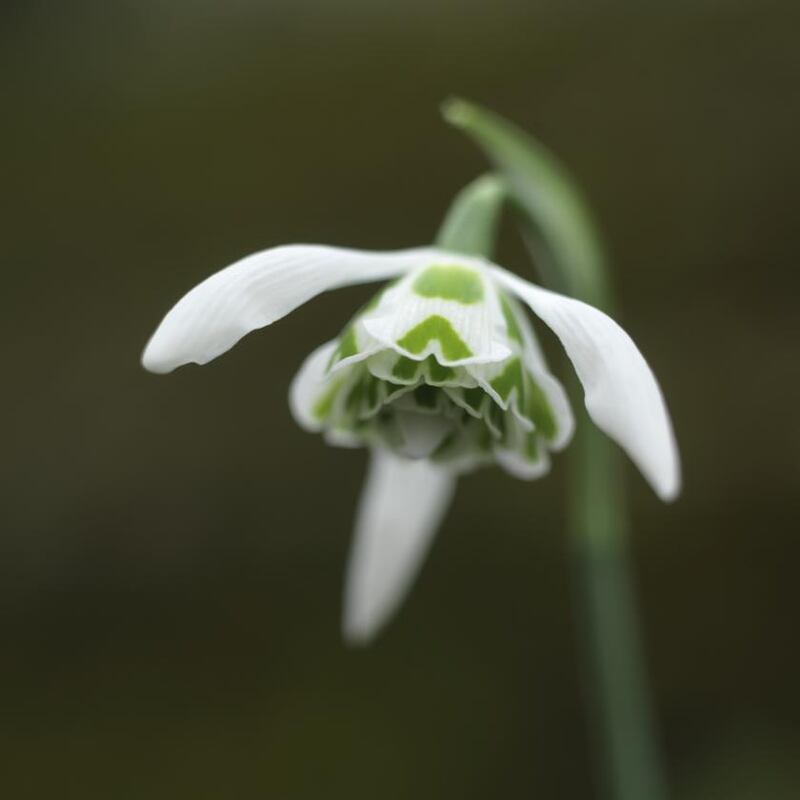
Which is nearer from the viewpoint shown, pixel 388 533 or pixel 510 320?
pixel 510 320

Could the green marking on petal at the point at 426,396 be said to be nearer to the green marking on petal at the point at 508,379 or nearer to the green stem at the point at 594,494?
the green marking on petal at the point at 508,379

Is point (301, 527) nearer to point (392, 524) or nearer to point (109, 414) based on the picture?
point (109, 414)

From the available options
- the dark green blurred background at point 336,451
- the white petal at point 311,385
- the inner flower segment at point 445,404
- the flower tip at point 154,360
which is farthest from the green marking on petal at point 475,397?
the dark green blurred background at point 336,451

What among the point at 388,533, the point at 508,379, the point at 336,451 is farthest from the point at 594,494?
the point at 336,451

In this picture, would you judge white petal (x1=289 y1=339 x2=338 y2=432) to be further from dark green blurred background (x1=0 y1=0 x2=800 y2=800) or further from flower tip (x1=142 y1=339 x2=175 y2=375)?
dark green blurred background (x1=0 y1=0 x2=800 y2=800)

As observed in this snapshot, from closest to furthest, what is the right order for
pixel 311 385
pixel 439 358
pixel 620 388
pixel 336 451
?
pixel 620 388
pixel 439 358
pixel 311 385
pixel 336 451

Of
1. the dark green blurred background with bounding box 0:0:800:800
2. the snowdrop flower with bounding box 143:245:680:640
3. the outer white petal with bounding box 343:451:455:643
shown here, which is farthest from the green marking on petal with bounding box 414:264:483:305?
the dark green blurred background with bounding box 0:0:800:800

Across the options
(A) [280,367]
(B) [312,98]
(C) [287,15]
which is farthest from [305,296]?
(C) [287,15]

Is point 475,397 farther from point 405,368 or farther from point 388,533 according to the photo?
point 388,533
